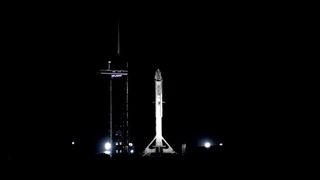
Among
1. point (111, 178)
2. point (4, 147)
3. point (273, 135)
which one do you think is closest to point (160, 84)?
point (273, 135)

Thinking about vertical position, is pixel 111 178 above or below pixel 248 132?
below

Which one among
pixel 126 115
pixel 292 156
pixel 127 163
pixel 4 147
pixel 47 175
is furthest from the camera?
pixel 126 115

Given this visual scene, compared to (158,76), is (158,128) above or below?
below

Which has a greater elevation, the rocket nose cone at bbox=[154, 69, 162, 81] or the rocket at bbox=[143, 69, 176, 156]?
the rocket nose cone at bbox=[154, 69, 162, 81]

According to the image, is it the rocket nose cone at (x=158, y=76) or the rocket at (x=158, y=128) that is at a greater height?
the rocket nose cone at (x=158, y=76)

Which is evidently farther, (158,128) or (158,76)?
(158,76)

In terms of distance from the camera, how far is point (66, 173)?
8.47 meters

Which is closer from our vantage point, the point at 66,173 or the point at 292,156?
the point at 66,173

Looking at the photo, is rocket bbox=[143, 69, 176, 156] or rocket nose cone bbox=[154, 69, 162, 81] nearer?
rocket bbox=[143, 69, 176, 156]

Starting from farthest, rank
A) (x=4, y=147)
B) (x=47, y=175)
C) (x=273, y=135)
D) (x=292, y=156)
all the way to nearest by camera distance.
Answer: (x=273, y=135) < (x=4, y=147) < (x=292, y=156) < (x=47, y=175)

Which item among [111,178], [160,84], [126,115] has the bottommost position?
[111,178]

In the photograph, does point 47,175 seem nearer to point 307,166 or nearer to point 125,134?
point 307,166

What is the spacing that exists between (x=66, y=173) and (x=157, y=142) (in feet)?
44.3

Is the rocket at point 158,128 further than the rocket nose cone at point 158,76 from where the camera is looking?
No
